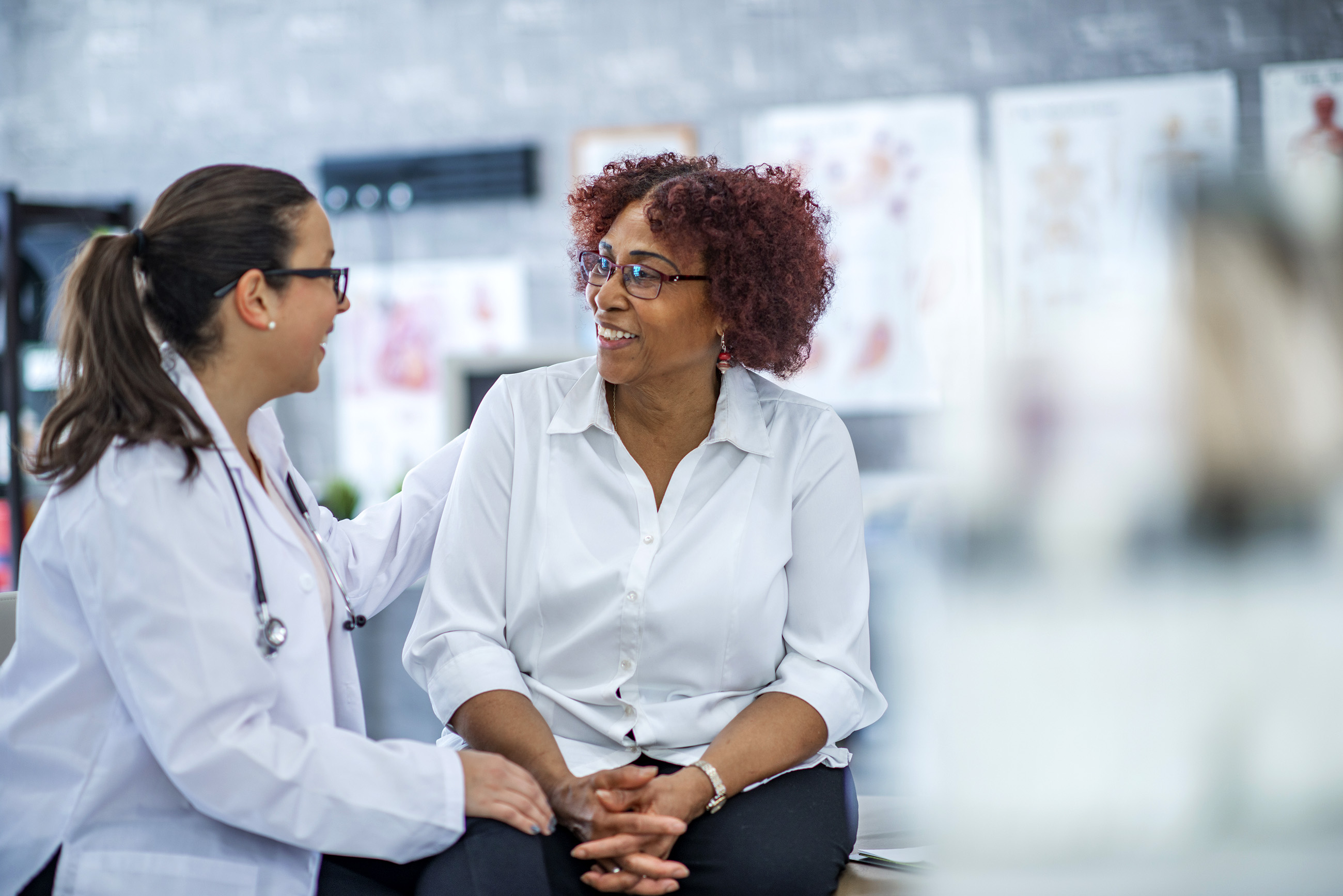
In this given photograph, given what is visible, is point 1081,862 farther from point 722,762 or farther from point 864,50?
point 864,50

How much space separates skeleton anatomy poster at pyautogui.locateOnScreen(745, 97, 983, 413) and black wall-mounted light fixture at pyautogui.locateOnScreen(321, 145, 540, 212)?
0.98m

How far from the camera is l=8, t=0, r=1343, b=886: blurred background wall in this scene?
3805mm

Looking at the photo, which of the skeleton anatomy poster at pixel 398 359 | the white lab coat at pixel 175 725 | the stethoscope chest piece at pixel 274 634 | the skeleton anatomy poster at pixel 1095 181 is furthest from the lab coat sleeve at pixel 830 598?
the skeleton anatomy poster at pixel 398 359

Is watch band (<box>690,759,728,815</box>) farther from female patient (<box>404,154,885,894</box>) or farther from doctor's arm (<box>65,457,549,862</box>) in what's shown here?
doctor's arm (<box>65,457,549,862</box>)

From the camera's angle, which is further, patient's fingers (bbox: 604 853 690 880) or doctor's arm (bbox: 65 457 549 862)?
patient's fingers (bbox: 604 853 690 880)

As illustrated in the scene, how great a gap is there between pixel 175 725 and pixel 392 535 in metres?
0.61

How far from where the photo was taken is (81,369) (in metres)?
1.22

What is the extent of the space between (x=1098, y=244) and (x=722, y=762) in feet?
9.80

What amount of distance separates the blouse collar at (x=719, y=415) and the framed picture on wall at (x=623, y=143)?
252 cm

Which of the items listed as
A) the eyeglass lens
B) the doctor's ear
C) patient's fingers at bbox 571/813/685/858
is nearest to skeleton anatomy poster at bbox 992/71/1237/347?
the eyeglass lens

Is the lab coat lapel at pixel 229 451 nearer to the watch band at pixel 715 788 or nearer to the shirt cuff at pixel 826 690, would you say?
the watch band at pixel 715 788

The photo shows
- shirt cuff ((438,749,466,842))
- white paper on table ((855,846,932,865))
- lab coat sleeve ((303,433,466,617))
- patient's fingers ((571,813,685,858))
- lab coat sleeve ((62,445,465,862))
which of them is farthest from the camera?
lab coat sleeve ((303,433,466,617))

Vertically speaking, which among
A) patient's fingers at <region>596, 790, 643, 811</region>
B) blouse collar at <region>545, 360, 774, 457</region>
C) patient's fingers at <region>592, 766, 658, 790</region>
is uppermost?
blouse collar at <region>545, 360, 774, 457</region>

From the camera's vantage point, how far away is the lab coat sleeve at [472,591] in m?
1.51
